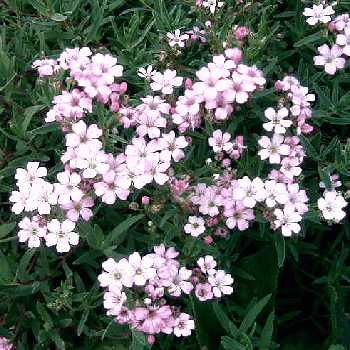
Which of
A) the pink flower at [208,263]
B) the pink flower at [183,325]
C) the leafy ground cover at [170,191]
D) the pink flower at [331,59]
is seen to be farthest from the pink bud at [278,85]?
the pink flower at [183,325]

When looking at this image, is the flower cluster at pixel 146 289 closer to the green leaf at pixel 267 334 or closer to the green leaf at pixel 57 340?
the green leaf at pixel 267 334

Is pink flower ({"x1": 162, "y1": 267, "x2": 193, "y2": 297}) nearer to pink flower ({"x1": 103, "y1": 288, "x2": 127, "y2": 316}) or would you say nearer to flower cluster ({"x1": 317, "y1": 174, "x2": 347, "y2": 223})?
pink flower ({"x1": 103, "y1": 288, "x2": 127, "y2": 316})

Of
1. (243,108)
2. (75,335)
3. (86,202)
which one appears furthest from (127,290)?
(243,108)

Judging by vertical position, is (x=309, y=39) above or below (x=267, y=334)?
above

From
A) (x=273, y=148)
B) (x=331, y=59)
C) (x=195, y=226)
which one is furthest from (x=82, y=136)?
(x=331, y=59)

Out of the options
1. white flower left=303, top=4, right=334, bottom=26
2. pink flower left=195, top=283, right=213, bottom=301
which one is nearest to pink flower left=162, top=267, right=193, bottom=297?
pink flower left=195, top=283, right=213, bottom=301

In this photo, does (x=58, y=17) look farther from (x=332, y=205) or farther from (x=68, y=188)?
(x=332, y=205)
